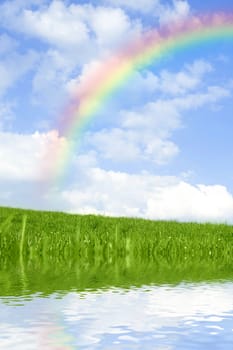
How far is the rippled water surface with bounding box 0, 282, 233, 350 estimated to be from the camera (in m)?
3.48

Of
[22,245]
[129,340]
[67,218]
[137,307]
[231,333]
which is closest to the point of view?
[129,340]

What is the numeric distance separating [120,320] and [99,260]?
6495 mm

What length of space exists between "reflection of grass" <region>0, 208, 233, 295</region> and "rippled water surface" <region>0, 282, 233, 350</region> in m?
0.66

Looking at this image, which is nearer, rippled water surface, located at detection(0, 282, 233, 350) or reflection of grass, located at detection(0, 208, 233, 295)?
rippled water surface, located at detection(0, 282, 233, 350)

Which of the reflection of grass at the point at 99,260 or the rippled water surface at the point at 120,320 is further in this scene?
the reflection of grass at the point at 99,260

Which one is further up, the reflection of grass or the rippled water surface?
the reflection of grass

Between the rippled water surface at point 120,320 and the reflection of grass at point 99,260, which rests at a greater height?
the reflection of grass at point 99,260

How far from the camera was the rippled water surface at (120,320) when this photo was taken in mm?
3477

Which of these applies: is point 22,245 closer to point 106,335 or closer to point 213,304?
point 213,304

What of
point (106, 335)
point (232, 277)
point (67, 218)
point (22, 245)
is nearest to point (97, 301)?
point (106, 335)

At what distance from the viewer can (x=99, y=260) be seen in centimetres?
1064

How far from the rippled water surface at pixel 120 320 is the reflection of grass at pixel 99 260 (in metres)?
0.66

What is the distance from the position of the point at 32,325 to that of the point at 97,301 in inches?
43.5

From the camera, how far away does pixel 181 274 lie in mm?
7676
